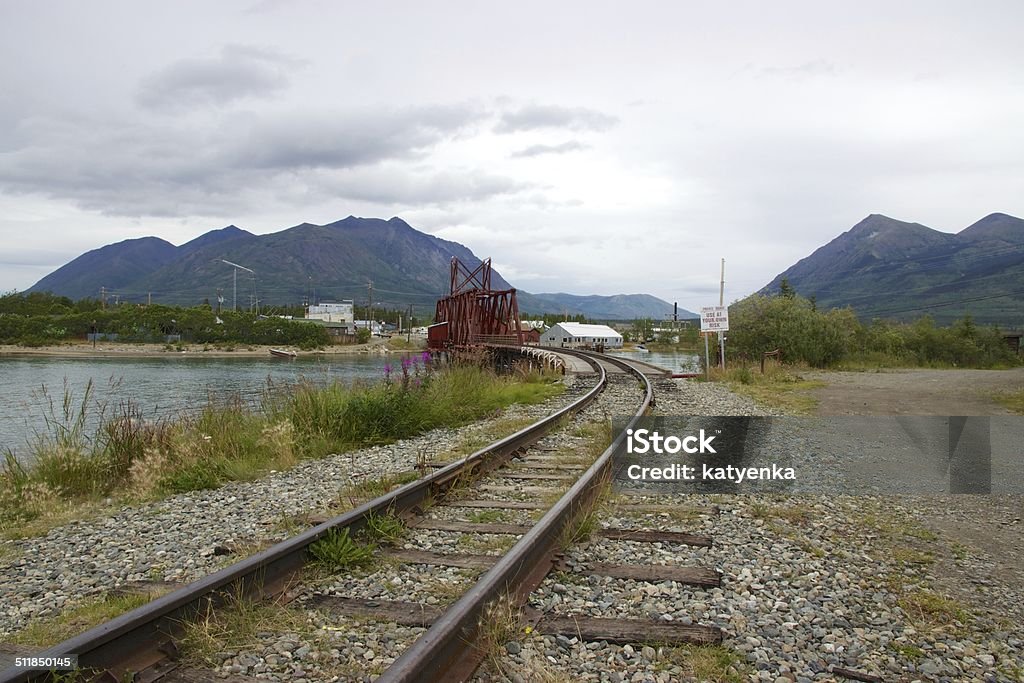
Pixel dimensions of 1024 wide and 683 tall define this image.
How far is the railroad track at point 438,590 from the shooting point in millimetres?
2762

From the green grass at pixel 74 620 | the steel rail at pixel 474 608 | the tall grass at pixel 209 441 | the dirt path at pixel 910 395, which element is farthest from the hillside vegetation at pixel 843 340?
the green grass at pixel 74 620

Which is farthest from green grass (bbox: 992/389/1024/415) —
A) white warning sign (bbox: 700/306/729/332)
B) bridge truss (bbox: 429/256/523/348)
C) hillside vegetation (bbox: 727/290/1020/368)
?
bridge truss (bbox: 429/256/523/348)

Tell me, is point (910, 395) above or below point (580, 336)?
below

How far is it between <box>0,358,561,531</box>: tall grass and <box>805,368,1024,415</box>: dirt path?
7602 mm

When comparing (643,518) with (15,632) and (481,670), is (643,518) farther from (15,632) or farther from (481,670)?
(15,632)

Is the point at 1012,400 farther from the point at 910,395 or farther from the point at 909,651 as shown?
the point at 909,651

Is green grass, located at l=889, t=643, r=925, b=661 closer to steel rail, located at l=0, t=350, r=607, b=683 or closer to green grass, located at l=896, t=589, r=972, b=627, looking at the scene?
green grass, located at l=896, t=589, r=972, b=627

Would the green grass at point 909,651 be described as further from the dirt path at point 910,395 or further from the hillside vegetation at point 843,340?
the hillside vegetation at point 843,340

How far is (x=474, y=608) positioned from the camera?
118 inches

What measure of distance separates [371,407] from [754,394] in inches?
397

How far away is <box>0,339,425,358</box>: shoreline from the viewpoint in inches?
2766

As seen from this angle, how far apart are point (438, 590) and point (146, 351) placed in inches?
3242

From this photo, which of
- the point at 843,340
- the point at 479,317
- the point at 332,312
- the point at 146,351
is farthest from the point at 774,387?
the point at 332,312

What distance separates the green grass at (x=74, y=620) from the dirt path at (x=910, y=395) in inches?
461
